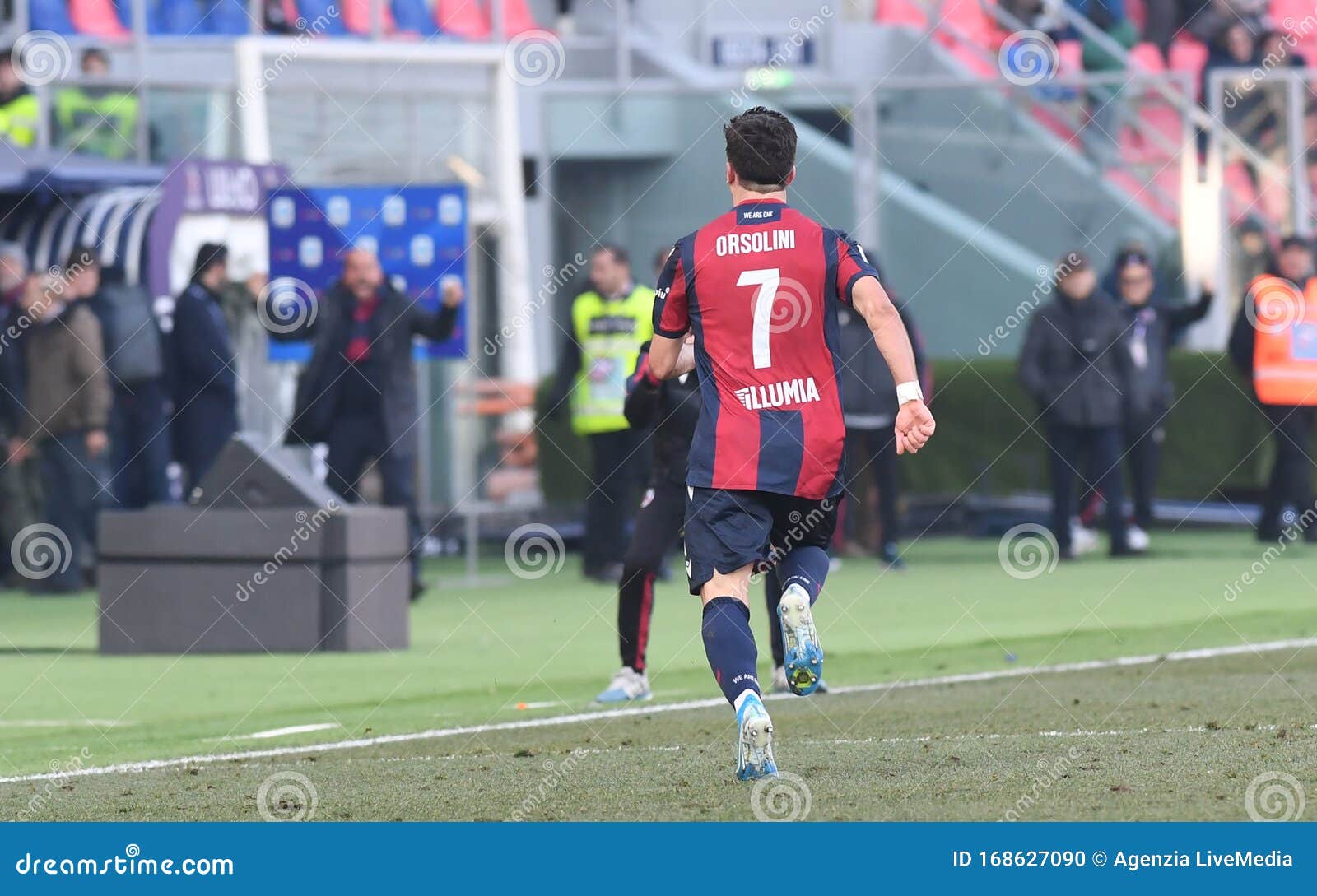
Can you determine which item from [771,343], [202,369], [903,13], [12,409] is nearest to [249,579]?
[202,369]

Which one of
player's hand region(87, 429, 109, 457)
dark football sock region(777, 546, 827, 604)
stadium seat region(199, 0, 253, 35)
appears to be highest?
stadium seat region(199, 0, 253, 35)

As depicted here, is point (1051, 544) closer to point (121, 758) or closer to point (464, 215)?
point (464, 215)

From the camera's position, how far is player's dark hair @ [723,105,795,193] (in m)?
7.52

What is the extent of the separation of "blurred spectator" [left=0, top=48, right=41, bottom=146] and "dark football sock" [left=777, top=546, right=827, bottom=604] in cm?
1286

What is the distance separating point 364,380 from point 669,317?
867 centimetres

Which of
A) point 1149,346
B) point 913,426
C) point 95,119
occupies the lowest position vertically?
point 1149,346

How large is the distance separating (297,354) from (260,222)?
5.19 ft

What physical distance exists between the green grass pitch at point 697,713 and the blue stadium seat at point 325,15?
6.57 metres

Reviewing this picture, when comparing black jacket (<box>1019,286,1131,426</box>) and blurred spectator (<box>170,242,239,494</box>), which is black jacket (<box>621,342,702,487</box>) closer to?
blurred spectator (<box>170,242,239,494</box>)

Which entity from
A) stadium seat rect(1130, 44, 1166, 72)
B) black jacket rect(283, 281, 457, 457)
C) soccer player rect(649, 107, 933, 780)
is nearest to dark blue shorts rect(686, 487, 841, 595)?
soccer player rect(649, 107, 933, 780)

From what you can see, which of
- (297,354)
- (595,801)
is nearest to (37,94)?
(297,354)

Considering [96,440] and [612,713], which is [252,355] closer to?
[96,440]

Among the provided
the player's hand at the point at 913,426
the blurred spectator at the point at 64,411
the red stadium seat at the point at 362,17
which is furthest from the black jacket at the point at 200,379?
the player's hand at the point at 913,426

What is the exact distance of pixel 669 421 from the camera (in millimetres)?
10969
